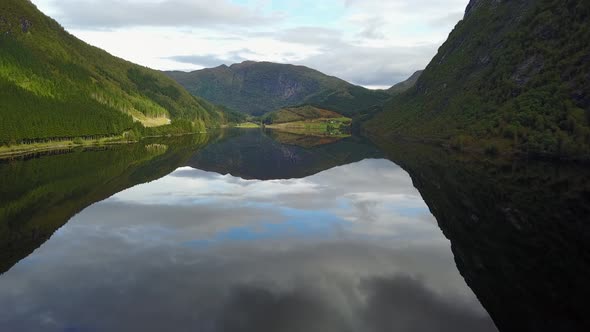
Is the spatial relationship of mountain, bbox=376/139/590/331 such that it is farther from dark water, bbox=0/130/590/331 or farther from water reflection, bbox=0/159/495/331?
water reflection, bbox=0/159/495/331

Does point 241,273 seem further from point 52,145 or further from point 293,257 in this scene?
point 52,145

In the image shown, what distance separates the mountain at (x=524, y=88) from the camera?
91363 mm

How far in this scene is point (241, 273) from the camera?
24812 mm

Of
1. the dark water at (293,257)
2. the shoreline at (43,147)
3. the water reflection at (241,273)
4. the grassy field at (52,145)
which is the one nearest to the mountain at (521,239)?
the dark water at (293,257)

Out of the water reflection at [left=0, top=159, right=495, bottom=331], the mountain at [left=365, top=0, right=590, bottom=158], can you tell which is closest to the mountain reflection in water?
the water reflection at [left=0, top=159, right=495, bottom=331]

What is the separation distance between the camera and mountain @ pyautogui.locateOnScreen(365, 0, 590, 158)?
91.4 metres

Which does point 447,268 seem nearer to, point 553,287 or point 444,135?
point 553,287

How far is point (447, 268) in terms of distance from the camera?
1029 inches

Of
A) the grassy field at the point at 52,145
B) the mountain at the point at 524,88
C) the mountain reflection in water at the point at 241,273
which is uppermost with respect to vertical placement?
the mountain at the point at 524,88

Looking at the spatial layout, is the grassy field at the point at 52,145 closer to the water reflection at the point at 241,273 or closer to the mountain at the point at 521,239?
the water reflection at the point at 241,273

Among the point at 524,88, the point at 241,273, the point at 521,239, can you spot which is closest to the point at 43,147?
the point at 241,273

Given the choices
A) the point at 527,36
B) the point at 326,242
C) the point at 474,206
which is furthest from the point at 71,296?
the point at 527,36

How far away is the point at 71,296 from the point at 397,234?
25043 mm

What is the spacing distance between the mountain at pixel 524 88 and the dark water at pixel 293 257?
36.1 meters
